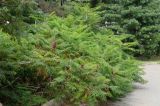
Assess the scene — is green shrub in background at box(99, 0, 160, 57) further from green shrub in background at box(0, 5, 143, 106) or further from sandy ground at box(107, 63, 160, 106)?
green shrub in background at box(0, 5, 143, 106)

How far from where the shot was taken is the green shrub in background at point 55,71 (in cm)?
632

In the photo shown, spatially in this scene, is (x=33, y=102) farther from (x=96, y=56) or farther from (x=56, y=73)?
(x=96, y=56)

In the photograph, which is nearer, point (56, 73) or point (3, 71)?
point (3, 71)

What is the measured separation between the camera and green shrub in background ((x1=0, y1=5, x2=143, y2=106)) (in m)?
6.32

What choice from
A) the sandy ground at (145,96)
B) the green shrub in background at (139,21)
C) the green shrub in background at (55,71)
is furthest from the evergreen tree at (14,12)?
the green shrub in background at (139,21)

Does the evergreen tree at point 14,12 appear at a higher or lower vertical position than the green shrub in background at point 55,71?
higher

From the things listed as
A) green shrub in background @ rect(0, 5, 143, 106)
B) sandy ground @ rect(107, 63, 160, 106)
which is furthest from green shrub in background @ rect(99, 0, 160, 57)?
green shrub in background @ rect(0, 5, 143, 106)

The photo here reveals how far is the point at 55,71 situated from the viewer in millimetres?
6793

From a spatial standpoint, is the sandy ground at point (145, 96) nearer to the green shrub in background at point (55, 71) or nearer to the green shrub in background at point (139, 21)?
the green shrub in background at point (55, 71)

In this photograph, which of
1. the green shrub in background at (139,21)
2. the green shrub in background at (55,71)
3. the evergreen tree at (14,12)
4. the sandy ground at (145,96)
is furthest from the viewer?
the green shrub in background at (139,21)

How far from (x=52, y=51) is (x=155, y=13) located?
1077 centimetres

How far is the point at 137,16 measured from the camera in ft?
56.8

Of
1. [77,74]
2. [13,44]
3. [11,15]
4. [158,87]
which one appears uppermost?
[11,15]

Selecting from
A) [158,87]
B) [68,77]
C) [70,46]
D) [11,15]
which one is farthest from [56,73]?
[158,87]
